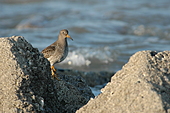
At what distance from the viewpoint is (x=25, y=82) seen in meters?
3.94

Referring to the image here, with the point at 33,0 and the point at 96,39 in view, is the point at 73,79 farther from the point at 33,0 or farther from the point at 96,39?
the point at 33,0

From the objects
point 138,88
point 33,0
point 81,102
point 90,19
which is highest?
point 33,0

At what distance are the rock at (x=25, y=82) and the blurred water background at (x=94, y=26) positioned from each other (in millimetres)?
5934

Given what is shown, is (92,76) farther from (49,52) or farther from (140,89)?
(140,89)

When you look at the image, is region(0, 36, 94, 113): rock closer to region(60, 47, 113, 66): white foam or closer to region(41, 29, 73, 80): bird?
region(41, 29, 73, 80): bird

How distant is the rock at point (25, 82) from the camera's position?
148 inches

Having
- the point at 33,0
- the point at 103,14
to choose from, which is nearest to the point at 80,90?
the point at 103,14

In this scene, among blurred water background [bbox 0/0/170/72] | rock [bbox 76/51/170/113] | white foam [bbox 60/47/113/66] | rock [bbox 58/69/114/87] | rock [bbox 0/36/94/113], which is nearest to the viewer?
rock [bbox 76/51/170/113]

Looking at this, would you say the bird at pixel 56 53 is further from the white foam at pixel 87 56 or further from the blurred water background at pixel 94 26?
the white foam at pixel 87 56

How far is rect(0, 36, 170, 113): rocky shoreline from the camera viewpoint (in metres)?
3.50

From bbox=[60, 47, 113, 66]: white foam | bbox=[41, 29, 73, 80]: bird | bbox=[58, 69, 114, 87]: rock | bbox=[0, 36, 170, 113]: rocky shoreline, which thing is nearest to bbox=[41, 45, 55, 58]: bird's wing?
bbox=[41, 29, 73, 80]: bird

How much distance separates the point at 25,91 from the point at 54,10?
2022 cm

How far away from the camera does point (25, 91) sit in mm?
3906

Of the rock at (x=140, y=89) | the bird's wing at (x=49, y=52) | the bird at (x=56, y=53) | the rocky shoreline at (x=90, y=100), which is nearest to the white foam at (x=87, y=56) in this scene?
the bird at (x=56, y=53)
